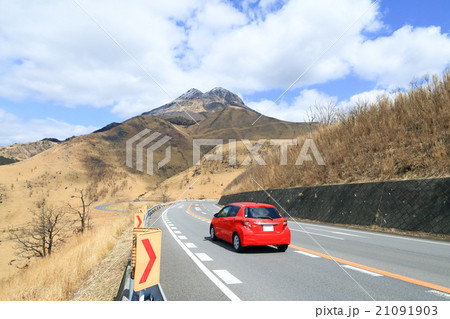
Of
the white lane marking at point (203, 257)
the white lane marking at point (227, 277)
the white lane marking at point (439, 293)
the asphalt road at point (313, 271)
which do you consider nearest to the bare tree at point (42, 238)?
the asphalt road at point (313, 271)

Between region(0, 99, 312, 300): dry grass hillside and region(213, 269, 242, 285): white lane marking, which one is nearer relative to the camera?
region(213, 269, 242, 285): white lane marking

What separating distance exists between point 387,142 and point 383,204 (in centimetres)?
675

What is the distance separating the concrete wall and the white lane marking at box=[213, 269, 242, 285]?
9.09 m

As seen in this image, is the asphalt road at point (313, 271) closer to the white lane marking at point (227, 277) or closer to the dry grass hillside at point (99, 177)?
the white lane marking at point (227, 277)

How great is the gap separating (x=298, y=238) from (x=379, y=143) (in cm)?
1143

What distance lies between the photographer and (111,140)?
141 meters

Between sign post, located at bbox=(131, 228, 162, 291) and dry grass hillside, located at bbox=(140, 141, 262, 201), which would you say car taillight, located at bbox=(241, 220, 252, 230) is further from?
dry grass hillside, located at bbox=(140, 141, 262, 201)

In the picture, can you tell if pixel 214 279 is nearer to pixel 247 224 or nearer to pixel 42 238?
pixel 247 224

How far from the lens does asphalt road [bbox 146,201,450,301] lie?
17.3 ft

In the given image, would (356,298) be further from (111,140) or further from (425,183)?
(111,140)

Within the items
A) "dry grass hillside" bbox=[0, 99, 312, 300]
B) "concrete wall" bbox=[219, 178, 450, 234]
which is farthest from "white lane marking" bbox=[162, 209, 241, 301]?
"dry grass hillside" bbox=[0, 99, 312, 300]

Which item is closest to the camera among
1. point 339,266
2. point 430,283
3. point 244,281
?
point 430,283

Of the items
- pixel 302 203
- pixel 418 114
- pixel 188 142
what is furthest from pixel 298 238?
pixel 188 142

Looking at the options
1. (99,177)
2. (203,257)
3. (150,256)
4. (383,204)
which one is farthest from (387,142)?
(99,177)
